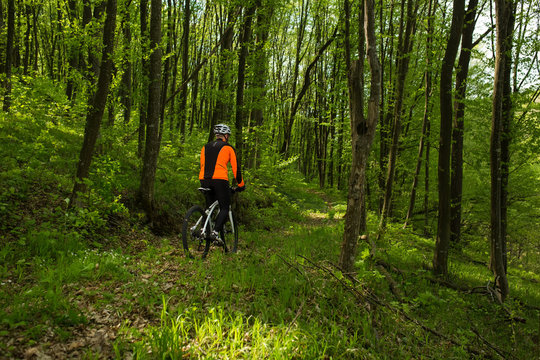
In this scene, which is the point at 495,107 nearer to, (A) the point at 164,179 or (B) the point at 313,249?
(B) the point at 313,249

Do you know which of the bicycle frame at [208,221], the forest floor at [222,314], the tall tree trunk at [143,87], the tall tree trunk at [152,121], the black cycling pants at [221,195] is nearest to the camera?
the forest floor at [222,314]

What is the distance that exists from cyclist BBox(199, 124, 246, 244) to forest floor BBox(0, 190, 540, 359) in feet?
2.99

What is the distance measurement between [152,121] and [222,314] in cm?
599

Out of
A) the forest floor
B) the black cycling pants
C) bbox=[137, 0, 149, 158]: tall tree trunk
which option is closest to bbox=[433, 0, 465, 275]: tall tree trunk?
the forest floor

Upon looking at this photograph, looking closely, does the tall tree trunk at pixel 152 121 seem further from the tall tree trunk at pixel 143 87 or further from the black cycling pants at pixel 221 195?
the black cycling pants at pixel 221 195

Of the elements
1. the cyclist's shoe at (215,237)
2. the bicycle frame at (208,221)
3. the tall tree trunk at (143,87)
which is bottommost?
the cyclist's shoe at (215,237)

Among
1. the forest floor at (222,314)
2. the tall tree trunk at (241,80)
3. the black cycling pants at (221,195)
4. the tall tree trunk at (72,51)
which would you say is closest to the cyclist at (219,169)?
the black cycling pants at (221,195)

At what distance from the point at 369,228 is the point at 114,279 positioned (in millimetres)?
10489

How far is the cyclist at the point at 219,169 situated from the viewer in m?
6.33

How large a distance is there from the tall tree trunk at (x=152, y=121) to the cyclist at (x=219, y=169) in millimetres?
2394

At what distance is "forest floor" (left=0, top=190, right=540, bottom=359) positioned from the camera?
315 cm

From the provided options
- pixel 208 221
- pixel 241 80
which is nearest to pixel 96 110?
pixel 208 221

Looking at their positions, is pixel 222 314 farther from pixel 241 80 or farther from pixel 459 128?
pixel 459 128

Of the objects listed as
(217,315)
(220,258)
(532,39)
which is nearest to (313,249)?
(220,258)
